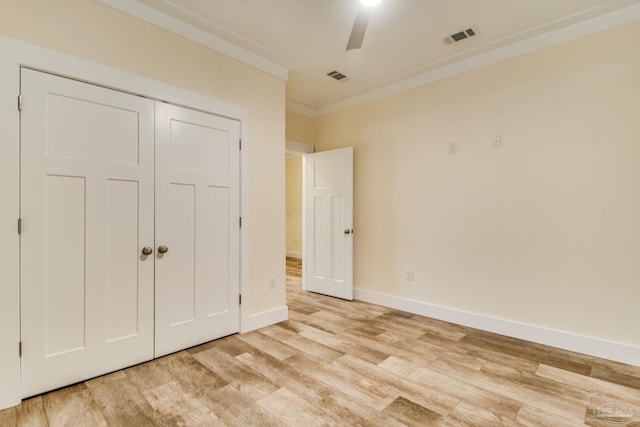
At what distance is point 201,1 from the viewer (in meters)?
2.34

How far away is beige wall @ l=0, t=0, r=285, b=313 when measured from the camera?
1999mm

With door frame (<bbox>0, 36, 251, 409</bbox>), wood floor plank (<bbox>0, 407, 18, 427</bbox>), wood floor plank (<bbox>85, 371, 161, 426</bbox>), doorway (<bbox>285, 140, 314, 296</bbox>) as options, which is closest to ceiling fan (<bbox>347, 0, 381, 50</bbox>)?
door frame (<bbox>0, 36, 251, 409</bbox>)

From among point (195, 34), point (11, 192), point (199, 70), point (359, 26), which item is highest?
point (195, 34)

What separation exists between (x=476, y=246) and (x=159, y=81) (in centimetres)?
324

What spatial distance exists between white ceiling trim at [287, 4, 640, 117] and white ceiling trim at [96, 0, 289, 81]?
1248 mm

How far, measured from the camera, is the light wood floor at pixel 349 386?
176cm

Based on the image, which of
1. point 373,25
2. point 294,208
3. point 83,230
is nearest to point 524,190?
point 373,25

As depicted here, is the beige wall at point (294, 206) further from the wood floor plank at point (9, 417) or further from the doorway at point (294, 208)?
the wood floor plank at point (9, 417)

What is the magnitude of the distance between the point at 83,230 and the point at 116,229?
19 cm

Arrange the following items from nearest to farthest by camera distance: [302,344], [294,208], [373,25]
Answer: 1. [373,25]
2. [302,344]
3. [294,208]

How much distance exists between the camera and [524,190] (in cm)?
288

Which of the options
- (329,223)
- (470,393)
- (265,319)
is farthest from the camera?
(329,223)

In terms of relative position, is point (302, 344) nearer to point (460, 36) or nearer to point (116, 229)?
point (116, 229)

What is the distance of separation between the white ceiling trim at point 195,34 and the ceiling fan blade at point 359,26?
1472mm
